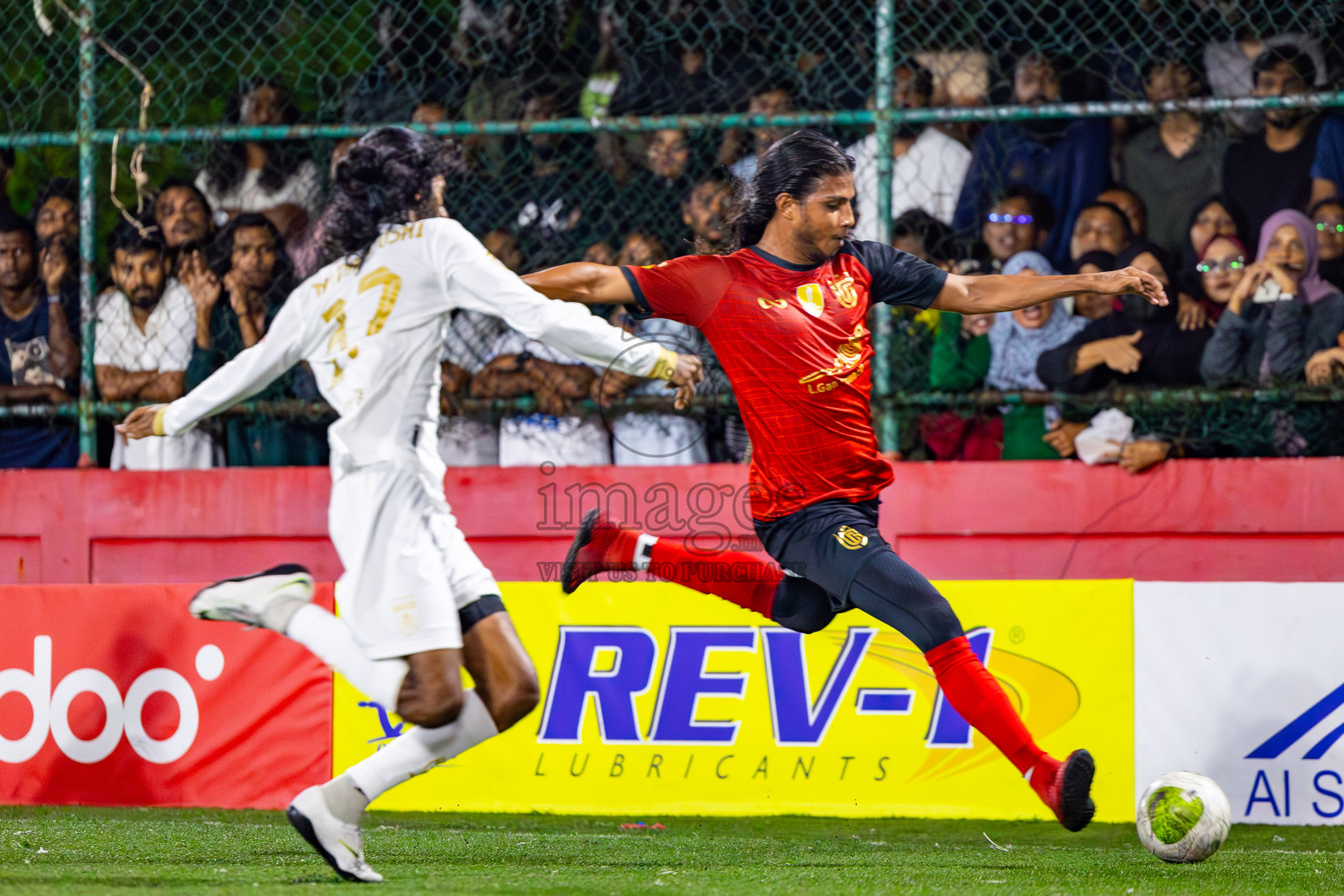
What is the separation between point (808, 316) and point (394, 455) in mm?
1438

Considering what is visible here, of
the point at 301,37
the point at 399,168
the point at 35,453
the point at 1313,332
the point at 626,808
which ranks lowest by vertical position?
the point at 626,808

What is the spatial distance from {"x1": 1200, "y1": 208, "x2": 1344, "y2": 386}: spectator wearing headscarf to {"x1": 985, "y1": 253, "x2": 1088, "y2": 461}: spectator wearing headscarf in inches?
25.0

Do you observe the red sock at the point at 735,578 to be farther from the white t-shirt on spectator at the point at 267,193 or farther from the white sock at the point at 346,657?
the white t-shirt on spectator at the point at 267,193

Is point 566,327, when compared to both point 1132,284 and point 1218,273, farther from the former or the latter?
point 1218,273

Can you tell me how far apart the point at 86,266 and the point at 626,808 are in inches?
150

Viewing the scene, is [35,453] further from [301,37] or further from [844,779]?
[844,779]

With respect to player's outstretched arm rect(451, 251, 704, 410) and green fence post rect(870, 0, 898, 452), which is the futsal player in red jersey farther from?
green fence post rect(870, 0, 898, 452)

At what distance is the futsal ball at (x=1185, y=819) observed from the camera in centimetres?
455

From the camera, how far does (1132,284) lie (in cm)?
471

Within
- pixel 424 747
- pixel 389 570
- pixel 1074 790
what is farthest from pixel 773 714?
pixel 389 570

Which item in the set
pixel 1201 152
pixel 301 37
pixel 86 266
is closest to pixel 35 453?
pixel 86 266

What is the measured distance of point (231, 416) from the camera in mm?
7594

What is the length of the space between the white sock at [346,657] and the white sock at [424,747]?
5.0 inches

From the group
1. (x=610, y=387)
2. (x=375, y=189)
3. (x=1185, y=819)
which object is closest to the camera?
(x=375, y=189)
